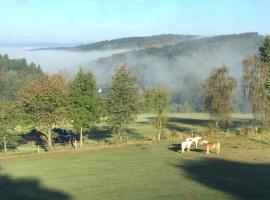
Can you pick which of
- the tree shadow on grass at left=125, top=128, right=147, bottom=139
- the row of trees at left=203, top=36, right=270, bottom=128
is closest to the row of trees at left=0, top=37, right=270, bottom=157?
the tree shadow on grass at left=125, top=128, right=147, bottom=139

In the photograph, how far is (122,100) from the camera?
60.5 metres

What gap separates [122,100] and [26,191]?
96.7 feet

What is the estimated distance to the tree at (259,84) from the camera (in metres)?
68.6

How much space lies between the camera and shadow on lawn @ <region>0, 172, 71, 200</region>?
2989 cm

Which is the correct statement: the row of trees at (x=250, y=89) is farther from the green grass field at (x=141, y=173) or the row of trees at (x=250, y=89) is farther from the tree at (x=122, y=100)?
the green grass field at (x=141, y=173)

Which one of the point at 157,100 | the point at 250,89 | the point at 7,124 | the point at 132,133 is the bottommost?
the point at 132,133

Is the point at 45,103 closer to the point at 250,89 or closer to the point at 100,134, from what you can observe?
the point at 100,134

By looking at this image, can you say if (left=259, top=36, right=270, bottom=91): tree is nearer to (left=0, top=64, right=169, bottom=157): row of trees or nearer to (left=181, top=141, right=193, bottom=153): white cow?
(left=0, top=64, right=169, bottom=157): row of trees

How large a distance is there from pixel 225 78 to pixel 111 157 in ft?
100.0

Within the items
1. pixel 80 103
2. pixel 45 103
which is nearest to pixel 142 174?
pixel 80 103

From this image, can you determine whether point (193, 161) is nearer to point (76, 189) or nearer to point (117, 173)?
point (117, 173)

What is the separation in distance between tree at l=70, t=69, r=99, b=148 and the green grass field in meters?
6.86

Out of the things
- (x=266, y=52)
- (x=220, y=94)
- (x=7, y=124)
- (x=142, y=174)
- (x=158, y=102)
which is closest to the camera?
(x=142, y=174)

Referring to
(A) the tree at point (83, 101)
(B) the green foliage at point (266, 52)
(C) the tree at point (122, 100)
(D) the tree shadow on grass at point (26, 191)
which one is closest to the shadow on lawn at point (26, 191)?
(D) the tree shadow on grass at point (26, 191)
